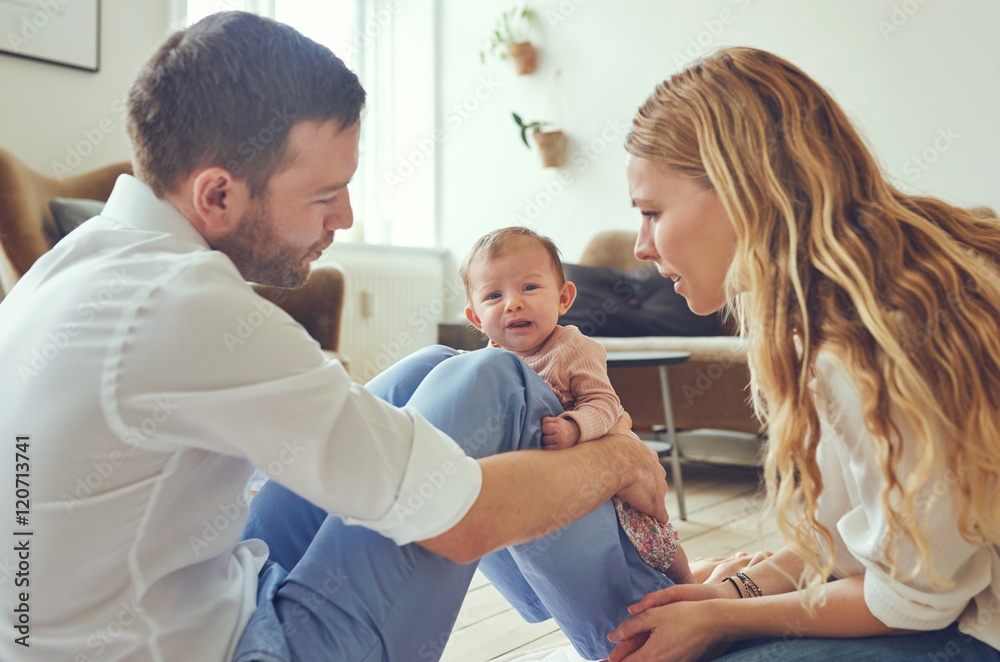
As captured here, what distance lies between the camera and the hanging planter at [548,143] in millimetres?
4207

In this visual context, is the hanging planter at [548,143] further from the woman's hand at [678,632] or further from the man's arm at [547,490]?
the woman's hand at [678,632]

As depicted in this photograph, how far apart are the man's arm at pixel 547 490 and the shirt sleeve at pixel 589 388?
0.02m

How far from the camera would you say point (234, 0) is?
12.7 ft

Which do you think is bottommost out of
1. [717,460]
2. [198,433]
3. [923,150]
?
[717,460]

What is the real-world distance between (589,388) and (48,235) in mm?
1923

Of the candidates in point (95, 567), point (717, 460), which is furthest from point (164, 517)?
point (717, 460)

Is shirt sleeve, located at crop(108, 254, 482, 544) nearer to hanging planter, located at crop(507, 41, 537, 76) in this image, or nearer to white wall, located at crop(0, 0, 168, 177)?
white wall, located at crop(0, 0, 168, 177)

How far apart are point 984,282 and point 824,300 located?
139 millimetres

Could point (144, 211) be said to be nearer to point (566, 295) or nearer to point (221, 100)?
point (221, 100)

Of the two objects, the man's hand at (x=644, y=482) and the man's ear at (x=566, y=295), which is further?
the man's ear at (x=566, y=295)

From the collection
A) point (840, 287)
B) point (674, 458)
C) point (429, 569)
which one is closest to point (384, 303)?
point (674, 458)

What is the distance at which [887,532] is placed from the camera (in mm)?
682

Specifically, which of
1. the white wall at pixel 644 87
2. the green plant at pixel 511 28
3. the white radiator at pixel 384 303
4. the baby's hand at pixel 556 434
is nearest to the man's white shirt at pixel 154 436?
the baby's hand at pixel 556 434

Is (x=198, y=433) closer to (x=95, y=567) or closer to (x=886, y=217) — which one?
(x=95, y=567)
